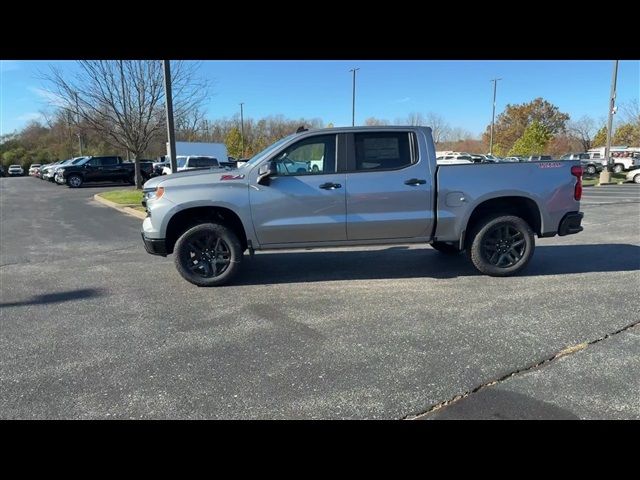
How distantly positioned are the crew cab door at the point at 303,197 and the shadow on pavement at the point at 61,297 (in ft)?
7.30

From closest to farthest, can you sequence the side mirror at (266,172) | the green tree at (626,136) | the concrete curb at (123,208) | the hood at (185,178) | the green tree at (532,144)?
the side mirror at (266,172) → the hood at (185,178) → the concrete curb at (123,208) → the green tree at (532,144) → the green tree at (626,136)

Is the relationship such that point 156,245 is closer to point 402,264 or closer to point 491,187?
point 402,264

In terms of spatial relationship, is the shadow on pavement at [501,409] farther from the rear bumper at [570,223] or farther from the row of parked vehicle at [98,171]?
the row of parked vehicle at [98,171]

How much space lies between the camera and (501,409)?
8.71 ft

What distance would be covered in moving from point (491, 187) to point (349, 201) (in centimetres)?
189

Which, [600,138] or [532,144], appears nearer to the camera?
[532,144]

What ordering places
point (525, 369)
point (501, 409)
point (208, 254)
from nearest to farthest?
point (501, 409) < point (525, 369) < point (208, 254)

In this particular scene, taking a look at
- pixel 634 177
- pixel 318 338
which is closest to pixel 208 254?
pixel 318 338

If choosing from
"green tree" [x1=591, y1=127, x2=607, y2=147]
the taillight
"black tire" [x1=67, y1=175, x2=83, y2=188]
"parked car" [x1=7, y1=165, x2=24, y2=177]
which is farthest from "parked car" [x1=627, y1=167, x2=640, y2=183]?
"parked car" [x1=7, y1=165, x2=24, y2=177]

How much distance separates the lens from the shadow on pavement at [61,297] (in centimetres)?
→ 488

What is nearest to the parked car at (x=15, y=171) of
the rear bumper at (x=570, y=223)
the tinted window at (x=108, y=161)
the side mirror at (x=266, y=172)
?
the tinted window at (x=108, y=161)
